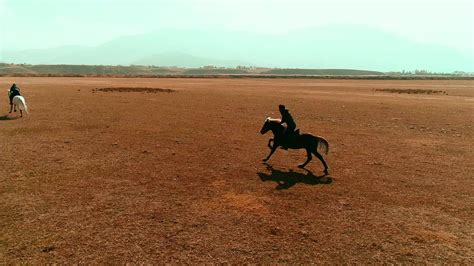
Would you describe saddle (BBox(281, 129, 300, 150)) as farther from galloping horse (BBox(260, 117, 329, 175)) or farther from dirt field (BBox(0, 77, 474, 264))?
dirt field (BBox(0, 77, 474, 264))

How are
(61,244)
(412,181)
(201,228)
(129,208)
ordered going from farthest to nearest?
(412,181), (129,208), (201,228), (61,244)

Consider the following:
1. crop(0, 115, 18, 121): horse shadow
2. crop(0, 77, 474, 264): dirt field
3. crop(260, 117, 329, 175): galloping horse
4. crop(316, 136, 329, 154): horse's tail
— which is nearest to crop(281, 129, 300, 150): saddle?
crop(260, 117, 329, 175): galloping horse

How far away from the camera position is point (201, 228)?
8.31 metres

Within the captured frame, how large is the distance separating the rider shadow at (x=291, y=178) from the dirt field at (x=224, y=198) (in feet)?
0.23

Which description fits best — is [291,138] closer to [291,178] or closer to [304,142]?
[304,142]

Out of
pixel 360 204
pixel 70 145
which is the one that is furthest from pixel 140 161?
pixel 360 204

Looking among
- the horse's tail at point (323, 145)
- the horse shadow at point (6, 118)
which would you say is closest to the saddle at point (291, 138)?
the horse's tail at point (323, 145)

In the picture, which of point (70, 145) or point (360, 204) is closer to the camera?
point (360, 204)

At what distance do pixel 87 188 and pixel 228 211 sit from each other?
4612 mm

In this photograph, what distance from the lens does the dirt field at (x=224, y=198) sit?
745 centimetres

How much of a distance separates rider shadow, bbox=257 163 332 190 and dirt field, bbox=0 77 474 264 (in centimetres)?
7

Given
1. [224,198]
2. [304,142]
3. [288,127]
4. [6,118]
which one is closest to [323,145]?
[304,142]

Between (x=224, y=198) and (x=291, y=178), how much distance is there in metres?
3.11

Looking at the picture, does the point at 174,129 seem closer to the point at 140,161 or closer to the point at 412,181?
the point at 140,161
